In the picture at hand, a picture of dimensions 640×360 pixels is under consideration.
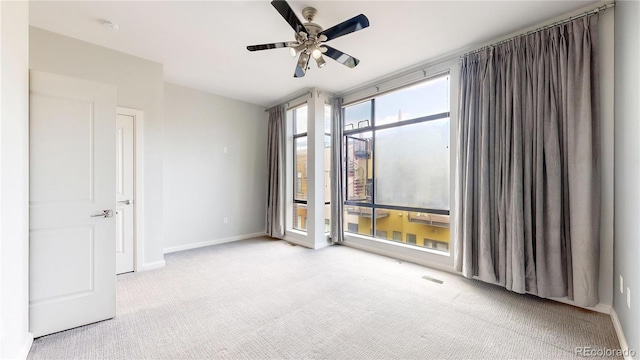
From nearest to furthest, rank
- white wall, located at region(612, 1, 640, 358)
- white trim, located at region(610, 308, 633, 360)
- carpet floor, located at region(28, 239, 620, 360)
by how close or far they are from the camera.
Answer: white wall, located at region(612, 1, 640, 358) < white trim, located at region(610, 308, 633, 360) < carpet floor, located at region(28, 239, 620, 360)

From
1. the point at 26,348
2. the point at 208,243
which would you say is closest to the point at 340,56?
the point at 26,348

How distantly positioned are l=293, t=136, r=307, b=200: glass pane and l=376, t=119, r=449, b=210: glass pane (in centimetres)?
160

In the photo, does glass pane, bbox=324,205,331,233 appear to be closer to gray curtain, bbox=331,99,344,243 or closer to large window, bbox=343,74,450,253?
gray curtain, bbox=331,99,344,243

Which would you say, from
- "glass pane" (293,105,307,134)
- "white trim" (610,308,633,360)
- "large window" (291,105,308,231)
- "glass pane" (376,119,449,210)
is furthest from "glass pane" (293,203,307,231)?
"white trim" (610,308,633,360)

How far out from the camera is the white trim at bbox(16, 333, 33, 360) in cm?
170

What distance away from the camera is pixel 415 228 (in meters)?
3.98

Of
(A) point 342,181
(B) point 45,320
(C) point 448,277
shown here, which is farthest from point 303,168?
(B) point 45,320

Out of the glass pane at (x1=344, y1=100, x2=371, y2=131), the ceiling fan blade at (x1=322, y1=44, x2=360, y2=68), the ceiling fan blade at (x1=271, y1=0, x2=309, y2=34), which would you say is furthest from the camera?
the glass pane at (x1=344, y1=100, x2=371, y2=131)

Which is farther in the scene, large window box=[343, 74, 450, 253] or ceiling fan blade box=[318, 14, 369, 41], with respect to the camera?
large window box=[343, 74, 450, 253]

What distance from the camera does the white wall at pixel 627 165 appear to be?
163 centimetres

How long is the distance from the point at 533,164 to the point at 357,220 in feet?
9.16

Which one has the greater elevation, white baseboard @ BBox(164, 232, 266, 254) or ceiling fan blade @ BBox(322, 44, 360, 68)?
ceiling fan blade @ BBox(322, 44, 360, 68)

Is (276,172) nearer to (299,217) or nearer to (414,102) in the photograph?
(299,217)

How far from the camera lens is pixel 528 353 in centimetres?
185
